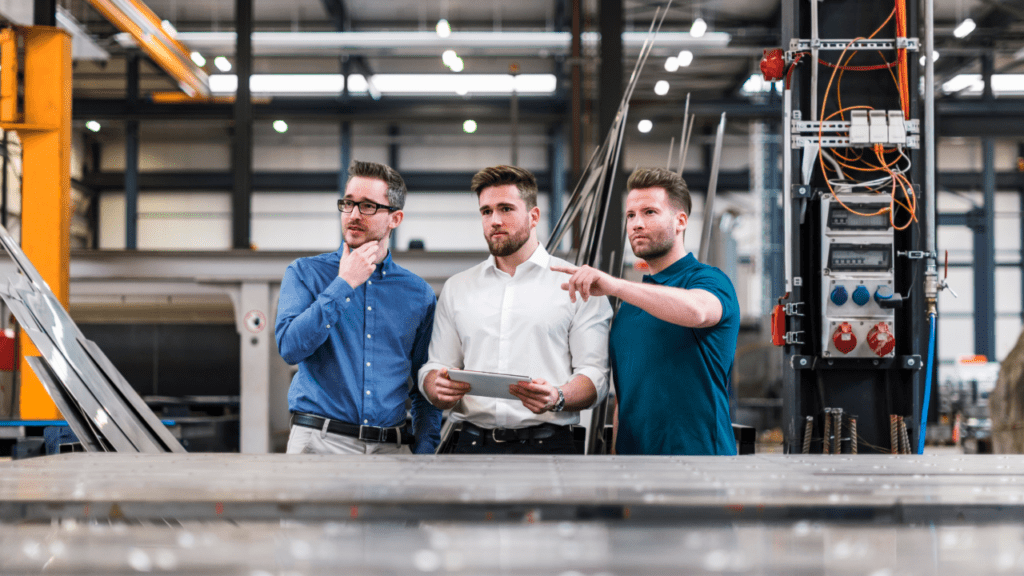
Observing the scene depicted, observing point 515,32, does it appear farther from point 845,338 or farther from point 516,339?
point 516,339

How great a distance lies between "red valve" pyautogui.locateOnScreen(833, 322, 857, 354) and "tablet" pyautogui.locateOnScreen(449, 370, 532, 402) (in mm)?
1438

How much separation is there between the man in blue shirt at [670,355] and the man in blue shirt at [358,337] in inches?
22.9

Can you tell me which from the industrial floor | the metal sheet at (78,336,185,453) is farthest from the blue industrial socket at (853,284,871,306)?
the metal sheet at (78,336,185,453)

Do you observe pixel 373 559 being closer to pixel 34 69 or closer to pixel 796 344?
pixel 796 344

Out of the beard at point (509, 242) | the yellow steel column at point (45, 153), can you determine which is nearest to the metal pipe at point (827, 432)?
the beard at point (509, 242)

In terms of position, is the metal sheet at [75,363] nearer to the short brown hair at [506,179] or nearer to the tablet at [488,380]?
the tablet at [488,380]

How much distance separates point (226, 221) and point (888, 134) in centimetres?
1382

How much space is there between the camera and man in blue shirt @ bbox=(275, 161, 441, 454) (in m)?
2.03

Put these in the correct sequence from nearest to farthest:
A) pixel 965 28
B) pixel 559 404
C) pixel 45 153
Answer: pixel 559 404
pixel 45 153
pixel 965 28

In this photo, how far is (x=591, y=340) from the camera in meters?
2.02

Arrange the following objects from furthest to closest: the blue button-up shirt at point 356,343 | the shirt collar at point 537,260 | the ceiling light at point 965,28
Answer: the ceiling light at point 965,28, the shirt collar at point 537,260, the blue button-up shirt at point 356,343

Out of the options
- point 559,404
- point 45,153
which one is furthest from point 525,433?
point 45,153

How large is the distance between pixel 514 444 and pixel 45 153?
5.69m

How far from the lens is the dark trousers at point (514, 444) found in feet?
6.58
